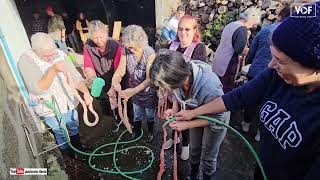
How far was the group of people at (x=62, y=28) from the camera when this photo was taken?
656 centimetres

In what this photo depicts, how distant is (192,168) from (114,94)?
1670mm

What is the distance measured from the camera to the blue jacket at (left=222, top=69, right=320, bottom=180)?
5.51ft

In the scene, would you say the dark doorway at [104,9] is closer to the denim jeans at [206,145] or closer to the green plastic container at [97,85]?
the green plastic container at [97,85]

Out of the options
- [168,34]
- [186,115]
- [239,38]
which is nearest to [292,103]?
[186,115]

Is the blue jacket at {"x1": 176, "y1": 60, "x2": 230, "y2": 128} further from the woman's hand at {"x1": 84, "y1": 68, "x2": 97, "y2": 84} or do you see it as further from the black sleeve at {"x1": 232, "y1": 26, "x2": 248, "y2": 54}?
the woman's hand at {"x1": 84, "y1": 68, "x2": 97, "y2": 84}

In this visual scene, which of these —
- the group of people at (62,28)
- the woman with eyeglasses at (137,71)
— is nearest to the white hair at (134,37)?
the woman with eyeglasses at (137,71)

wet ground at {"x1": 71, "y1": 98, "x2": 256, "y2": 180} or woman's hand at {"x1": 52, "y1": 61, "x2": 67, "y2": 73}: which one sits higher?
woman's hand at {"x1": 52, "y1": 61, "x2": 67, "y2": 73}

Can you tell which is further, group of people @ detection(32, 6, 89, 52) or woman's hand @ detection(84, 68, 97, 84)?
group of people @ detection(32, 6, 89, 52)

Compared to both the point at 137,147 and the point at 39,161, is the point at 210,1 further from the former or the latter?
the point at 39,161

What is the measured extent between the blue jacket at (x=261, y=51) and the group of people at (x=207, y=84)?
0.01 meters

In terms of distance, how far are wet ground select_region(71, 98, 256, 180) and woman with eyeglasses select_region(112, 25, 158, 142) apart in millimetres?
628

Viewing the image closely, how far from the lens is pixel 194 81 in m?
2.77

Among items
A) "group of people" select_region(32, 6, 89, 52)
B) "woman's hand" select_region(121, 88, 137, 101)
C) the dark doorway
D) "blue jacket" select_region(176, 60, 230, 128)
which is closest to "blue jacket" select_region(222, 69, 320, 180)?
"blue jacket" select_region(176, 60, 230, 128)

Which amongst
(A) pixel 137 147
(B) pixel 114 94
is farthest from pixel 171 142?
(B) pixel 114 94
